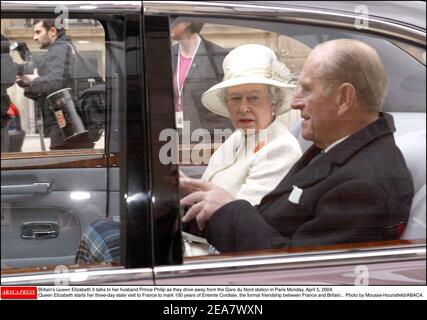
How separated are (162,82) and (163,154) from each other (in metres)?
0.22

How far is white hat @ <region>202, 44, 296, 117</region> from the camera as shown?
5.91ft

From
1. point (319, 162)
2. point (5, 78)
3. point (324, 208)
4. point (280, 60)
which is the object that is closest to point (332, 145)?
point (319, 162)

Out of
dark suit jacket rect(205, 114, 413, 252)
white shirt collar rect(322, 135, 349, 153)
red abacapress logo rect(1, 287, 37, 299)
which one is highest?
white shirt collar rect(322, 135, 349, 153)

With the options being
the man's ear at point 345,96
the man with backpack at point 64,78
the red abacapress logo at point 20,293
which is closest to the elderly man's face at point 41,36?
the man with backpack at point 64,78

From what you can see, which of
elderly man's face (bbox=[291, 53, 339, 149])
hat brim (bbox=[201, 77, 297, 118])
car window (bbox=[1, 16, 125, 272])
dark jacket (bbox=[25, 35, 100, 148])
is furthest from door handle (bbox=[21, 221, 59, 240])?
elderly man's face (bbox=[291, 53, 339, 149])

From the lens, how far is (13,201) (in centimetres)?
195

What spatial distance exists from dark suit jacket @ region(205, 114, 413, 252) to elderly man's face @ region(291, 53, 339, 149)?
0.07 meters

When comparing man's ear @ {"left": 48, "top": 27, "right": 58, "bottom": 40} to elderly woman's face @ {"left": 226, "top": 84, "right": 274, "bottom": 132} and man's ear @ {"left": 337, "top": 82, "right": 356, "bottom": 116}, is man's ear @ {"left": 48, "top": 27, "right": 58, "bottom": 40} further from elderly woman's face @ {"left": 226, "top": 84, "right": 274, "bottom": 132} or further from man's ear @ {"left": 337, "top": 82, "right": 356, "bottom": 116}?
man's ear @ {"left": 337, "top": 82, "right": 356, "bottom": 116}

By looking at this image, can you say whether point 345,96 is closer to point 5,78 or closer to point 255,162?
point 255,162

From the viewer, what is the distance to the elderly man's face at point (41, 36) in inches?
73.7

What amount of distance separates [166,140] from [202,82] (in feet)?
0.71

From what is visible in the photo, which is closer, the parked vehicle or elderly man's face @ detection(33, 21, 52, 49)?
the parked vehicle
